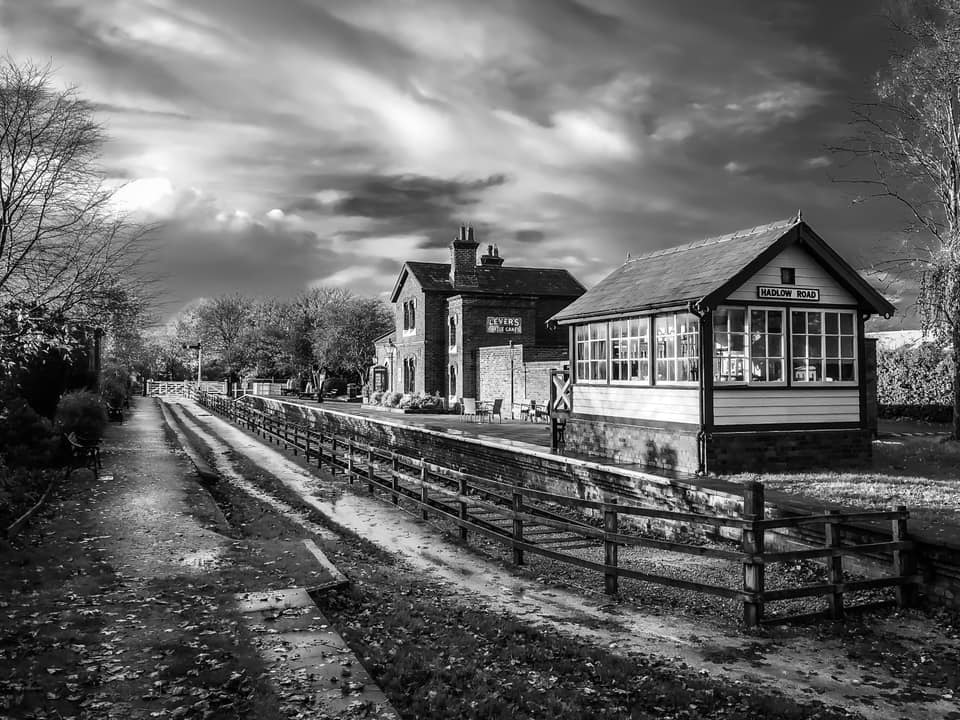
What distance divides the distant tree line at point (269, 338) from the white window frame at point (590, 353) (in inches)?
1115

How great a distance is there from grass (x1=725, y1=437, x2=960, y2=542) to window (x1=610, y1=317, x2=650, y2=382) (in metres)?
3.53

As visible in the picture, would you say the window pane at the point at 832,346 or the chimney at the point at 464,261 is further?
the chimney at the point at 464,261

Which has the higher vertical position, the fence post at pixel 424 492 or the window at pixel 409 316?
the window at pixel 409 316

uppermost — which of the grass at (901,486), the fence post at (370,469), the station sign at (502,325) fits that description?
the station sign at (502,325)

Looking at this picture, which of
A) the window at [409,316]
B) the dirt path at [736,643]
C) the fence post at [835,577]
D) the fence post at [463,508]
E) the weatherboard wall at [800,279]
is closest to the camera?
the dirt path at [736,643]

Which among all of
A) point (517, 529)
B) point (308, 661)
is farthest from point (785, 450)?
point (308, 661)

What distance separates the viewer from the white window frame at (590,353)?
1667cm

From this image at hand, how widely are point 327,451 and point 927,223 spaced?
18.5 metres

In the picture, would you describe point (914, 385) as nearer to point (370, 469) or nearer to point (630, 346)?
point (630, 346)

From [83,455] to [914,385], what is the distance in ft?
86.9

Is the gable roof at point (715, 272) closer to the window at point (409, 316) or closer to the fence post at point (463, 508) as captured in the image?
the fence post at point (463, 508)

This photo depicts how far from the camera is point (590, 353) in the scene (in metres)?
17.3

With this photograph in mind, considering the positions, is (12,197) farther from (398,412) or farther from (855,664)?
(398,412)

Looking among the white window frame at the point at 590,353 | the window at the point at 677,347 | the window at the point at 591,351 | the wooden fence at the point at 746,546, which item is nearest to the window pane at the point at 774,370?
the window at the point at 677,347
